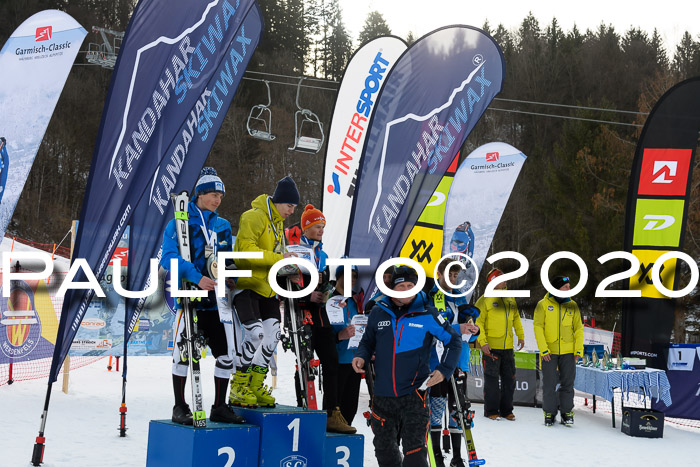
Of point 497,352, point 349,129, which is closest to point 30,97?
point 349,129

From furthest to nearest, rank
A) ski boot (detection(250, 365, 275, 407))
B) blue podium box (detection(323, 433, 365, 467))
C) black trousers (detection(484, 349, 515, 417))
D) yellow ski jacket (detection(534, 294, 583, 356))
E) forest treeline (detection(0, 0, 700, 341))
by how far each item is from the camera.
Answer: forest treeline (detection(0, 0, 700, 341)) < black trousers (detection(484, 349, 515, 417)) < yellow ski jacket (detection(534, 294, 583, 356)) < blue podium box (detection(323, 433, 365, 467)) < ski boot (detection(250, 365, 275, 407))

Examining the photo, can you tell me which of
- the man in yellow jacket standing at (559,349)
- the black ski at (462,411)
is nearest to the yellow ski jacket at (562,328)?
the man in yellow jacket standing at (559,349)

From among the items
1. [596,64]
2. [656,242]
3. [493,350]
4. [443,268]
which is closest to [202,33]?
[443,268]

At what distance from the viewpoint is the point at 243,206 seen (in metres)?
31.6

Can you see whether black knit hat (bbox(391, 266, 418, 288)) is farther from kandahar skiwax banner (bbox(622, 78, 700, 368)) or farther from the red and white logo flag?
kandahar skiwax banner (bbox(622, 78, 700, 368))

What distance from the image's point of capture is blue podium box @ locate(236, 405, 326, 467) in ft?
15.4

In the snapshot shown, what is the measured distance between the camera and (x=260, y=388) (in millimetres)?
5121

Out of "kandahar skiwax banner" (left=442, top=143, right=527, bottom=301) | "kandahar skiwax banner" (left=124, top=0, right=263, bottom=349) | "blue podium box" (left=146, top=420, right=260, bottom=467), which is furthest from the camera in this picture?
"kandahar skiwax banner" (left=442, top=143, right=527, bottom=301)

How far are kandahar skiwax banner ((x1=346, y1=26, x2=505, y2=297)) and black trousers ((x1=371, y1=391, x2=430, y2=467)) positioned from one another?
106 inches

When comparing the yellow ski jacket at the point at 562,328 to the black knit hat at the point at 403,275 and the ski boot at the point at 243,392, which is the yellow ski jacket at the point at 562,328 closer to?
the black knit hat at the point at 403,275

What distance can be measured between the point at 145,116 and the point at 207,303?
6.10 feet

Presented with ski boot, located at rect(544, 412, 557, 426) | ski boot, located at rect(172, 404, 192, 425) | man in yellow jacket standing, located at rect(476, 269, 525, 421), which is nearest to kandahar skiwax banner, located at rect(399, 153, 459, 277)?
man in yellow jacket standing, located at rect(476, 269, 525, 421)

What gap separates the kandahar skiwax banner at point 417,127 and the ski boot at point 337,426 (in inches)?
85.9

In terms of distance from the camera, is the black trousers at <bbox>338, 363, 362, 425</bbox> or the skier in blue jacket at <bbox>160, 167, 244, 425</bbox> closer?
the skier in blue jacket at <bbox>160, 167, 244, 425</bbox>
